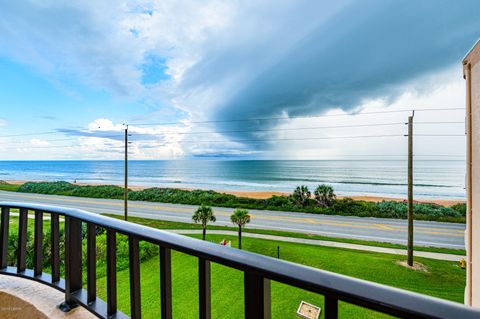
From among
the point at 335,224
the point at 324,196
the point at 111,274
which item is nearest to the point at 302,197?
the point at 324,196

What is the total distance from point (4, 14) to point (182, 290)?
657cm

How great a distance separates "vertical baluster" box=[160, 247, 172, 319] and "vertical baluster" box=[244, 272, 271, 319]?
1.15ft

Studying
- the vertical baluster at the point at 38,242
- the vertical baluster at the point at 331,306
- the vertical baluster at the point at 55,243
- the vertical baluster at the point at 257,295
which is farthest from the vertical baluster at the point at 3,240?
the vertical baluster at the point at 331,306

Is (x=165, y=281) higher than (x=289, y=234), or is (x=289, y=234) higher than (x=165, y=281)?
(x=165, y=281)

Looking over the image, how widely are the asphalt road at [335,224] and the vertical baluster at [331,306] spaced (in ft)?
34.1

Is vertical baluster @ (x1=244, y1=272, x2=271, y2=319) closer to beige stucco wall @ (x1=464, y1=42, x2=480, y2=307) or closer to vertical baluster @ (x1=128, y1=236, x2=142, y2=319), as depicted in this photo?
vertical baluster @ (x1=128, y1=236, x2=142, y2=319)

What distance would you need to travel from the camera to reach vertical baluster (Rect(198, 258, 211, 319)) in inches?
28.0

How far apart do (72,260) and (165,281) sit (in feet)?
2.65

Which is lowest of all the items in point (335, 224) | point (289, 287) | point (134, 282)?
point (335, 224)

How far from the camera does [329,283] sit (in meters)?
0.46

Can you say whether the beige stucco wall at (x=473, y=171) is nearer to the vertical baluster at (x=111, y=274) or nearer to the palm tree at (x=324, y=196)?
the vertical baluster at (x=111, y=274)

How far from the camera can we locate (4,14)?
13.5 ft

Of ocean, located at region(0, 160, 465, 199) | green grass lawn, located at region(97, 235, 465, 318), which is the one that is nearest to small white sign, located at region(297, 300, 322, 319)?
green grass lawn, located at region(97, 235, 465, 318)

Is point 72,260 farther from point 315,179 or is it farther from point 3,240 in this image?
point 315,179
